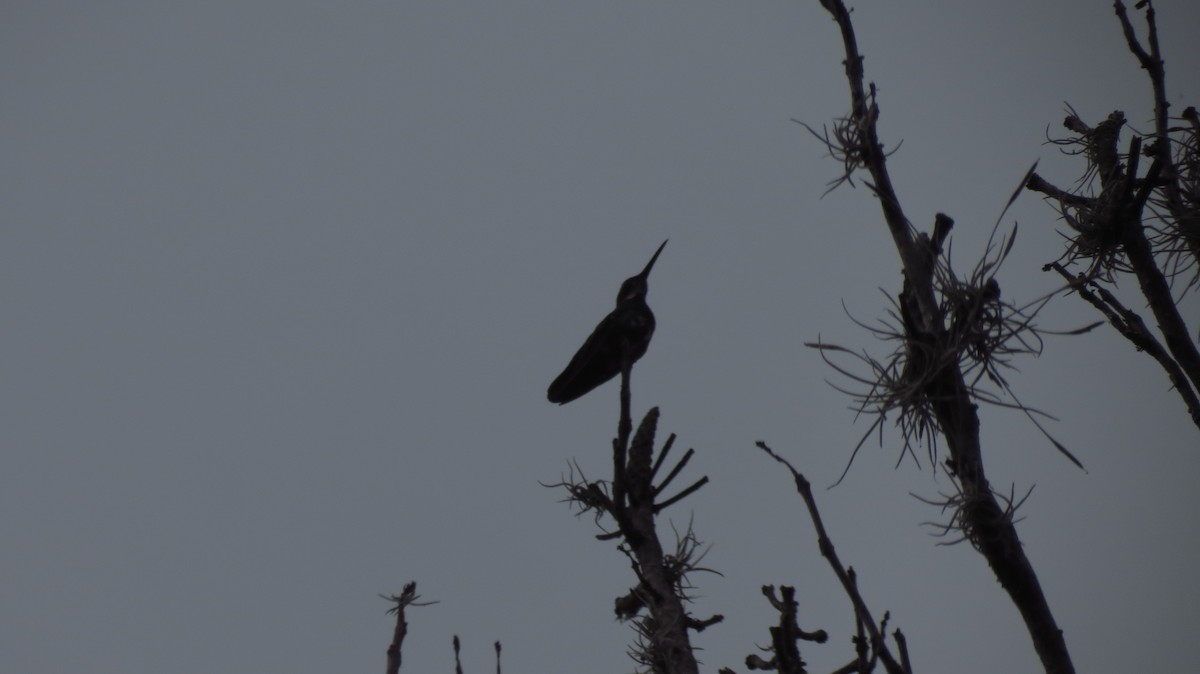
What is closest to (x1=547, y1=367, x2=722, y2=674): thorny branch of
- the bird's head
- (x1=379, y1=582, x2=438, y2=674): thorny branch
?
(x1=379, y1=582, x2=438, y2=674): thorny branch

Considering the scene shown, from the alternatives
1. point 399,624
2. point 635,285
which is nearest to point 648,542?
point 399,624

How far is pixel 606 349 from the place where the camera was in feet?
23.5

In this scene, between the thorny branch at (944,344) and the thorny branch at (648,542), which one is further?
the thorny branch at (648,542)

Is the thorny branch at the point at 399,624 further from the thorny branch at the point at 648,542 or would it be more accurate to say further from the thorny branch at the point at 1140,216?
the thorny branch at the point at 1140,216

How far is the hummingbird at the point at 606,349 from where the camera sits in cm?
710

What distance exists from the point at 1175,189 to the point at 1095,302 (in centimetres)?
131

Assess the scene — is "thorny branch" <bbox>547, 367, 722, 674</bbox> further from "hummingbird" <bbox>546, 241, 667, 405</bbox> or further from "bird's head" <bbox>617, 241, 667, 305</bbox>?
"bird's head" <bbox>617, 241, 667, 305</bbox>

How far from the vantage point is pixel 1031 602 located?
6.47 ft

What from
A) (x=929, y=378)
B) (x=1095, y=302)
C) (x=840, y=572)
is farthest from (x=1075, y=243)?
(x=840, y=572)

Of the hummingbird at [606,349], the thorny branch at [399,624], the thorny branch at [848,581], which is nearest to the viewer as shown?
the thorny branch at [848,581]

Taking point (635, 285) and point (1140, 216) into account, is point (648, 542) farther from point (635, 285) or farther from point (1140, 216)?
point (635, 285)

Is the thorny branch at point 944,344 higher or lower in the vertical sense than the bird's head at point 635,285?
lower

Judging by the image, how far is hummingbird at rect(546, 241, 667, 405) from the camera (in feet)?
23.3

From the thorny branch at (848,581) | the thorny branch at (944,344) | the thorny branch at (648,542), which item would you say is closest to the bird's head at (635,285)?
the thorny branch at (648,542)
